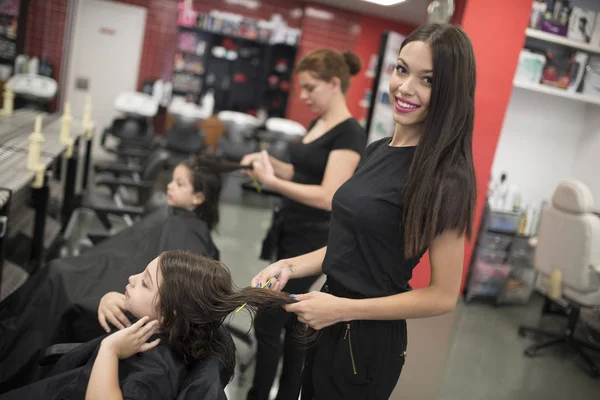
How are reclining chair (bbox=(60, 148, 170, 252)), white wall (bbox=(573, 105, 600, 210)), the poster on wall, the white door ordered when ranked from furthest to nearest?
the white door, the poster on wall, white wall (bbox=(573, 105, 600, 210)), reclining chair (bbox=(60, 148, 170, 252))

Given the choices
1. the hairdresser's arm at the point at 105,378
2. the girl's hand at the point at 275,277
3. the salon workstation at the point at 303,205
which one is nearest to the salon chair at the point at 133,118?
the salon workstation at the point at 303,205

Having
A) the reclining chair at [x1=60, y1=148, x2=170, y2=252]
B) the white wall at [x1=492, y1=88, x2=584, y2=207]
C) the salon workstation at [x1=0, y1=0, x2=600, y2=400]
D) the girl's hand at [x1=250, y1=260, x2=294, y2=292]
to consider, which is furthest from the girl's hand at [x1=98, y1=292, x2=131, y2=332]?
the white wall at [x1=492, y1=88, x2=584, y2=207]

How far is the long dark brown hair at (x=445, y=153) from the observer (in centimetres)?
121

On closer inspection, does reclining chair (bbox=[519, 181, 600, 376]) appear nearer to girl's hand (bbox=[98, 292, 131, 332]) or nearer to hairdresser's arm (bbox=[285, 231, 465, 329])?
hairdresser's arm (bbox=[285, 231, 465, 329])

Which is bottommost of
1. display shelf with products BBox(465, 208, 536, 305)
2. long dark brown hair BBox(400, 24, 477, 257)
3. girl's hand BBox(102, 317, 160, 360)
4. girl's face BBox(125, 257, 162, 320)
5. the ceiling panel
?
display shelf with products BBox(465, 208, 536, 305)

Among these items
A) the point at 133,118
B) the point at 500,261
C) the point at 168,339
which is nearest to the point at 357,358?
the point at 168,339

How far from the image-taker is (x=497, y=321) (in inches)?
176

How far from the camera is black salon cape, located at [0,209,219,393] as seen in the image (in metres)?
2.01

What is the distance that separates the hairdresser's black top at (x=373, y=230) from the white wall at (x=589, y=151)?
10.7ft

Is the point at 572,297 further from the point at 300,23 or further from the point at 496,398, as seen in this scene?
the point at 300,23

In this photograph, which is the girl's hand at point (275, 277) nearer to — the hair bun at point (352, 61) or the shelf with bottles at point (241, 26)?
the hair bun at point (352, 61)

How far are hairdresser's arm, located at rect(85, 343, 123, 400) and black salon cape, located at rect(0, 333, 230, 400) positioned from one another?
4 centimetres

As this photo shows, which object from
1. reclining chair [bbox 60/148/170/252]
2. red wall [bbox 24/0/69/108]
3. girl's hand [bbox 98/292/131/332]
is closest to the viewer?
girl's hand [bbox 98/292/131/332]

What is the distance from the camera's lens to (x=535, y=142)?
492cm
